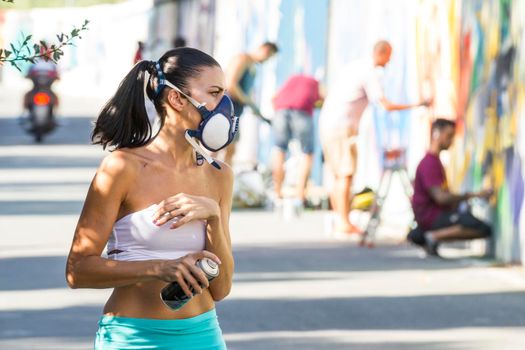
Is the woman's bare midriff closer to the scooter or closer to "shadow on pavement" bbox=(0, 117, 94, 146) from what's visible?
"shadow on pavement" bbox=(0, 117, 94, 146)

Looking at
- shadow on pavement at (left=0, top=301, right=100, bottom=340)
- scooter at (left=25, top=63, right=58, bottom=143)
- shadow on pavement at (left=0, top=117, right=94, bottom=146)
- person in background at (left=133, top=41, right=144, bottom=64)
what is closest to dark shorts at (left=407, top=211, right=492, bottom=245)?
person in background at (left=133, top=41, right=144, bottom=64)

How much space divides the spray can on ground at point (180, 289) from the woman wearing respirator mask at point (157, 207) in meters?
0.03

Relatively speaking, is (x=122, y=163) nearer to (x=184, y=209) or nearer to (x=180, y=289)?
(x=184, y=209)

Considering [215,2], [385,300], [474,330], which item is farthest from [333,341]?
[215,2]

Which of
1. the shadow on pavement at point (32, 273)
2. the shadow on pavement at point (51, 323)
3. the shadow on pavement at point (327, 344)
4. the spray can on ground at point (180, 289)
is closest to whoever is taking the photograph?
the spray can on ground at point (180, 289)

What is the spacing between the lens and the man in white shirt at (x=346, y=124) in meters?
15.4

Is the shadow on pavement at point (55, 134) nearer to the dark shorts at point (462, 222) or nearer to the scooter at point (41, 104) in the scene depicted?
the scooter at point (41, 104)

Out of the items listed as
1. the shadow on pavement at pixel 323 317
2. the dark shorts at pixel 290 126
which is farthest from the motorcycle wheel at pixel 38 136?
the shadow on pavement at pixel 323 317

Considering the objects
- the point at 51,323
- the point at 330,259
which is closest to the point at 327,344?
the point at 51,323

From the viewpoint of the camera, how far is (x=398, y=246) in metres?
14.9

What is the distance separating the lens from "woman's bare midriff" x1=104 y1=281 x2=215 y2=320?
4.50 meters

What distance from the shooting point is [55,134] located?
114ft

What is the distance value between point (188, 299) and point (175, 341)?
194 mm

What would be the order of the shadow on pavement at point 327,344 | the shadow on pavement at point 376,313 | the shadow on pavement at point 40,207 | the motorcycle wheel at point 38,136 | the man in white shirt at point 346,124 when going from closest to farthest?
the shadow on pavement at point 327,344
the shadow on pavement at point 376,313
the man in white shirt at point 346,124
the shadow on pavement at point 40,207
the motorcycle wheel at point 38,136
